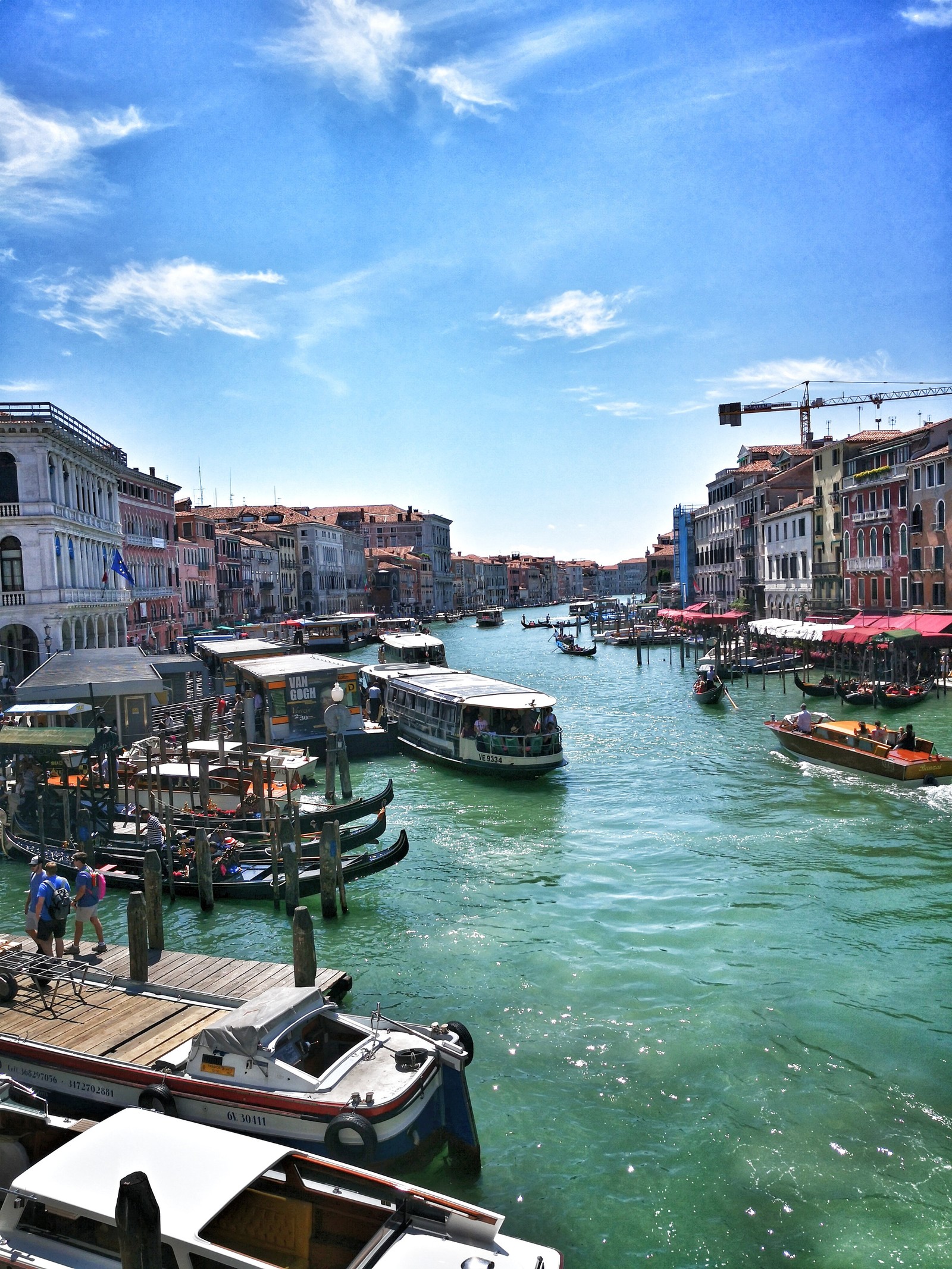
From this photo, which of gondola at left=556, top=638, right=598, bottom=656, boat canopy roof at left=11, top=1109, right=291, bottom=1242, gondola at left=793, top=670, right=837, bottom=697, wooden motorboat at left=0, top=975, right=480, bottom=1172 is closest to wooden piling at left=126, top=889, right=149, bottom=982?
wooden motorboat at left=0, top=975, right=480, bottom=1172

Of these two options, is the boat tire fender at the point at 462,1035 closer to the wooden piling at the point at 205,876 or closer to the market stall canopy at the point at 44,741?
the wooden piling at the point at 205,876

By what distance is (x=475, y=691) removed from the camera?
85.9ft

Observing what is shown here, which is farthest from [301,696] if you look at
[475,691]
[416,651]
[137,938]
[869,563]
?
[869,563]

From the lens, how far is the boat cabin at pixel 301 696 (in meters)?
26.8

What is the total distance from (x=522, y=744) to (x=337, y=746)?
198 inches

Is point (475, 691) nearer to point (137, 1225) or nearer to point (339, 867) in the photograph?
point (339, 867)

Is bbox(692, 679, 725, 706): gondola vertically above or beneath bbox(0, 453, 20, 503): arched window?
beneath

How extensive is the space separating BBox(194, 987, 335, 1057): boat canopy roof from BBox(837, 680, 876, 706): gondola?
30.7 meters

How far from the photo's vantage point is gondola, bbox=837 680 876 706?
1390 inches

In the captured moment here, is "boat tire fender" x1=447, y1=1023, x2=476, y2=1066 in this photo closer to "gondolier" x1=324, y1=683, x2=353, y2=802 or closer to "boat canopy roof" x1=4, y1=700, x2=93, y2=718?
"gondolier" x1=324, y1=683, x2=353, y2=802

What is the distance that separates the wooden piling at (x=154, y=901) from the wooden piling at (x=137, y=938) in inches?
51.5

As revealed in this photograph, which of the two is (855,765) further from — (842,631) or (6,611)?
(6,611)

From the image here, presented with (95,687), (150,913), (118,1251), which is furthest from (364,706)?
(118,1251)

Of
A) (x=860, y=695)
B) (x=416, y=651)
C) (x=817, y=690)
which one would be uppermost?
(x=416, y=651)
